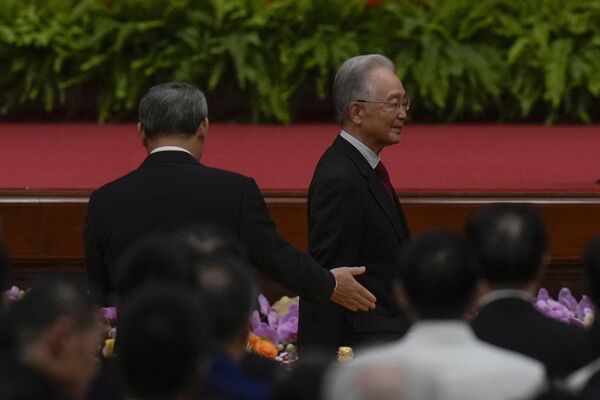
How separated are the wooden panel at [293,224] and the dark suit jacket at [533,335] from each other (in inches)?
94.1

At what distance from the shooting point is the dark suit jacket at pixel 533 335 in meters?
3.02

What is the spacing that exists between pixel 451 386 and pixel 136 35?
5.94 metres

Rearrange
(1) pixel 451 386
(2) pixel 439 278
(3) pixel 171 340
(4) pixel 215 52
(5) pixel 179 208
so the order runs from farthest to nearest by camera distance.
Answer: (4) pixel 215 52
(5) pixel 179 208
(2) pixel 439 278
(1) pixel 451 386
(3) pixel 171 340

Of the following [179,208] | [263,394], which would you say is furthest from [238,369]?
[179,208]

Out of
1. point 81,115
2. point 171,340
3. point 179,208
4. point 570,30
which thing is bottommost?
point 81,115

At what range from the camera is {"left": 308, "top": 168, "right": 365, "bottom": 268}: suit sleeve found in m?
4.49

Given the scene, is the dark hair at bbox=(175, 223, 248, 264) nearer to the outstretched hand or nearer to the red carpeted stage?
the outstretched hand

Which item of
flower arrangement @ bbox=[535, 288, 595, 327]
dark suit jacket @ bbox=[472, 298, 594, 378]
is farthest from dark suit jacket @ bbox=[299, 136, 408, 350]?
dark suit jacket @ bbox=[472, 298, 594, 378]

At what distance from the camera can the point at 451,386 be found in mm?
2670

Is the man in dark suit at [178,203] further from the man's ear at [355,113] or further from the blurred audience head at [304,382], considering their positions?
the blurred audience head at [304,382]

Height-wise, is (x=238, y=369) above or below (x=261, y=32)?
above

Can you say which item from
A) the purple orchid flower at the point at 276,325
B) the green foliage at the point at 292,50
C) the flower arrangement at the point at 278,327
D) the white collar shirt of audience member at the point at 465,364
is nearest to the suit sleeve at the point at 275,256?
the flower arrangement at the point at 278,327

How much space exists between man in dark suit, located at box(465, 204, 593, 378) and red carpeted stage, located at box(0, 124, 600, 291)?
231 centimetres

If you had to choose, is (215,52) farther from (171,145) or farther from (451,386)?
(451,386)
